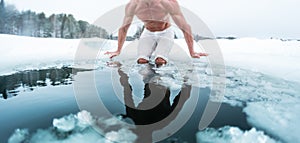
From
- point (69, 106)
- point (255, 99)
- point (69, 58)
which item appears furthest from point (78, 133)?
point (69, 58)

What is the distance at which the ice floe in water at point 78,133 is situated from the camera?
2.97ft

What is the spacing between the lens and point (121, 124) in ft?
3.41

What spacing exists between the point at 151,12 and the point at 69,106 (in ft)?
4.01

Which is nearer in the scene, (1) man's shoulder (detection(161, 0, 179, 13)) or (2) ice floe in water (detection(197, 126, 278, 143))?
(2) ice floe in water (detection(197, 126, 278, 143))

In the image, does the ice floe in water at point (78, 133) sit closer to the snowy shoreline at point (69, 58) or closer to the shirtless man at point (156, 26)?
the shirtless man at point (156, 26)

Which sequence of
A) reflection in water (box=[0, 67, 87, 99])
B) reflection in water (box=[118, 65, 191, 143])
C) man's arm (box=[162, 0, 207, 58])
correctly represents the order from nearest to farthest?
1. reflection in water (box=[118, 65, 191, 143])
2. reflection in water (box=[0, 67, 87, 99])
3. man's arm (box=[162, 0, 207, 58])

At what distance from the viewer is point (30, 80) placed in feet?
6.34

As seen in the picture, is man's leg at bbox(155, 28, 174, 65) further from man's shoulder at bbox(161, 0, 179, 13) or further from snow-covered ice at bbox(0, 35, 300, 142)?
man's shoulder at bbox(161, 0, 179, 13)

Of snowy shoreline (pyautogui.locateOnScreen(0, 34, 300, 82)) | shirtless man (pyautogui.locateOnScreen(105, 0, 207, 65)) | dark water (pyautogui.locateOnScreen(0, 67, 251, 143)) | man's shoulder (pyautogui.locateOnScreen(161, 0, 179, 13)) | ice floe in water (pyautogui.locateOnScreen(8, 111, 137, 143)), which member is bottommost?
ice floe in water (pyautogui.locateOnScreen(8, 111, 137, 143))

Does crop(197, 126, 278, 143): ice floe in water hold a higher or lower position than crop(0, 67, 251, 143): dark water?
lower

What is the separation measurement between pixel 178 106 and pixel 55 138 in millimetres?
694

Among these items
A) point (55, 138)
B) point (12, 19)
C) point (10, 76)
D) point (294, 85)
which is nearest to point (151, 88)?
point (55, 138)

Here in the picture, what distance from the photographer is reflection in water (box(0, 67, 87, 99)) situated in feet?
5.25

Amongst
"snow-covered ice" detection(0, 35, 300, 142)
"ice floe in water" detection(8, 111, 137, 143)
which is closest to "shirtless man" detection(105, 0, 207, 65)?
"snow-covered ice" detection(0, 35, 300, 142)
